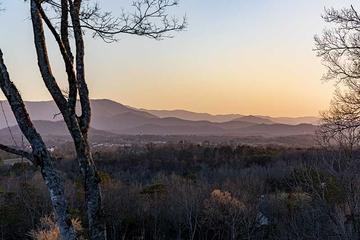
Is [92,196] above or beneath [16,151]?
beneath

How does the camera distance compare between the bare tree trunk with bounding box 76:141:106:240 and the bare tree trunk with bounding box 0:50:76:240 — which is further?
the bare tree trunk with bounding box 76:141:106:240

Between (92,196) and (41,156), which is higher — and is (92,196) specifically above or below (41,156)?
below

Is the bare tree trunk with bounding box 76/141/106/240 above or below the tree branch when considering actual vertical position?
below

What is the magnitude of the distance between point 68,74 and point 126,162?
57536 mm

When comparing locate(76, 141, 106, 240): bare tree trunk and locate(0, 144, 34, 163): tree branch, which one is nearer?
locate(0, 144, 34, 163): tree branch

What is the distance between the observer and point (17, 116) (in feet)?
15.5

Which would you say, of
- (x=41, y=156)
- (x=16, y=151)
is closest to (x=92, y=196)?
(x=41, y=156)

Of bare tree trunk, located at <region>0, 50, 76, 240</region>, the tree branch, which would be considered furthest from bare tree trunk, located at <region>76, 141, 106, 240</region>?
the tree branch

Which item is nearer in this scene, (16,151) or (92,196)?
(16,151)

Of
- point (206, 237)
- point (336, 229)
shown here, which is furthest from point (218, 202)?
point (336, 229)

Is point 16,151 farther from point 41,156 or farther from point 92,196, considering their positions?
point 92,196

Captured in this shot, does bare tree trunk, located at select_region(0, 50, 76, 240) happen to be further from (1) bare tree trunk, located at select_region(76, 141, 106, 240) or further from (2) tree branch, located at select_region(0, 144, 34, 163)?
(1) bare tree trunk, located at select_region(76, 141, 106, 240)

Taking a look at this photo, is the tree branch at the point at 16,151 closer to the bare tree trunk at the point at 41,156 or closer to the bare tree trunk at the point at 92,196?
the bare tree trunk at the point at 41,156

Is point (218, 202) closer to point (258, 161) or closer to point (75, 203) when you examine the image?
point (75, 203)
